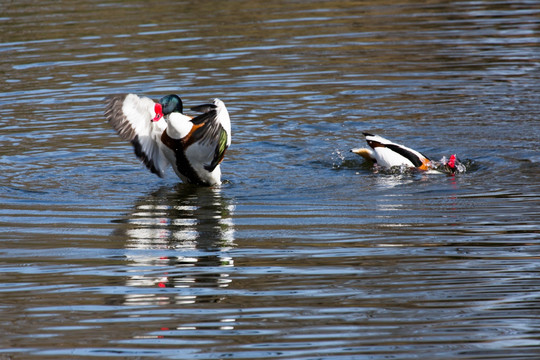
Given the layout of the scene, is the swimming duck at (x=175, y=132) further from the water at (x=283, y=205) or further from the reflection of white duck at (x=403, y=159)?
the reflection of white duck at (x=403, y=159)

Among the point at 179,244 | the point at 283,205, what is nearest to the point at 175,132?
the point at 283,205

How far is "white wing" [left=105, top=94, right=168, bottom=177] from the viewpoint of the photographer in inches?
326

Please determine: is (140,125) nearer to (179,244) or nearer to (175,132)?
(175,132)

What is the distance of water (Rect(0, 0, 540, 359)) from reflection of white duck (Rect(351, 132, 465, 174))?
18cm

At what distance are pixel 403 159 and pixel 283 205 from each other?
1.74 metres

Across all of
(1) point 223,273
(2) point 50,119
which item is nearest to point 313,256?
(1) point 223,273

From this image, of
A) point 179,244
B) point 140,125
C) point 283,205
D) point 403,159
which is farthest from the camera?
point 403,159

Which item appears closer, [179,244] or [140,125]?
[179,244]

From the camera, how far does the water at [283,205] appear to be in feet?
16.1

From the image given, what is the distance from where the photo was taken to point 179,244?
6.74m

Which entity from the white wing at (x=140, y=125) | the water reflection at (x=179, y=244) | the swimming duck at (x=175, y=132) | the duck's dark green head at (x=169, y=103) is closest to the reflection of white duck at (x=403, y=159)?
the swimming duck at (x=175, y=132)

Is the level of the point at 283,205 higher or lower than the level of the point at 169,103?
lower

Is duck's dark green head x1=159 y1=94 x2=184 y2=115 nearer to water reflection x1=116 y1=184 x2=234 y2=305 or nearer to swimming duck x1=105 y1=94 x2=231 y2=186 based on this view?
swimming duck x1=105 y1=94 x2=231 y2=186

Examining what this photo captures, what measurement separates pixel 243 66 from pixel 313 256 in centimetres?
863
